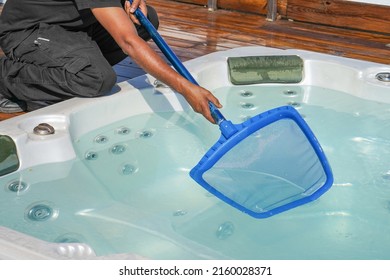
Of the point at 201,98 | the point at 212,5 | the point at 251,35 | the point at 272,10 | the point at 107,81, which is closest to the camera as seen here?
the point at 201,98

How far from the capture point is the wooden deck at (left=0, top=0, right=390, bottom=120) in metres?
3.97

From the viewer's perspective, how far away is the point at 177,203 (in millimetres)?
2307

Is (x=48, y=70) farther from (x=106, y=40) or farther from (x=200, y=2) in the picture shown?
(x=200, y=2)

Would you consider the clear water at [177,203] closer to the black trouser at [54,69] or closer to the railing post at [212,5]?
the black trouser at [54,69]

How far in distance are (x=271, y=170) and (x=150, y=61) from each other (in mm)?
555

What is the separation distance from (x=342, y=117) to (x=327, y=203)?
0.72 m

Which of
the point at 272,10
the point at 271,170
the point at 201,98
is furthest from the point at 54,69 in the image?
the point at 272,10

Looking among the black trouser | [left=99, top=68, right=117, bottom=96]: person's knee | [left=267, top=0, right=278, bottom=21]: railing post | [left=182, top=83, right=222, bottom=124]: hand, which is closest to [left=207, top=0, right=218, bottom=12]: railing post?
[left=267, top=0, right=278, bottom=21]: railing post

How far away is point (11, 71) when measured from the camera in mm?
2797

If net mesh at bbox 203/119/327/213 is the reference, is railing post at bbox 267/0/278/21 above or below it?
below

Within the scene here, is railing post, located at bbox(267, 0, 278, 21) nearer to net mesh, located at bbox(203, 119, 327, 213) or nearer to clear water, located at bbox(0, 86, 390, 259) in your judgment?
clear water, located at bbox(0, 86, 390, 259)

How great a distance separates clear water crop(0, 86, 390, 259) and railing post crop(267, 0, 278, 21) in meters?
1.93

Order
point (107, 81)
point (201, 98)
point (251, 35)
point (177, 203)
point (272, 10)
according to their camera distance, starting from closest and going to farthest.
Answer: point (201, 98), point (177, 203), point (107, 81), point (251, 35), point (272, 10)

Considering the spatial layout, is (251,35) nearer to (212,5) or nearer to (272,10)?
(272,10)
